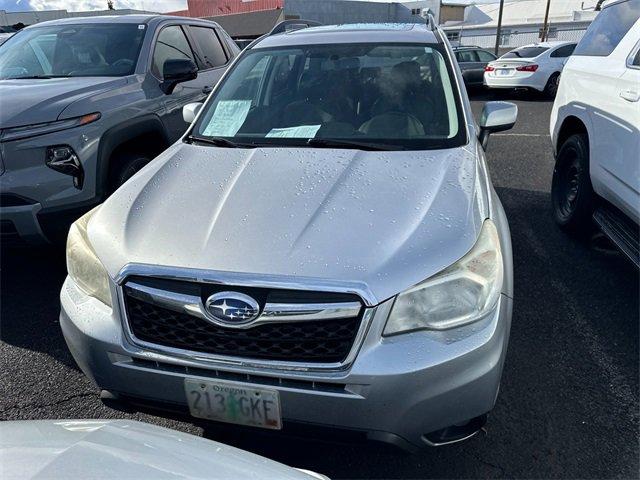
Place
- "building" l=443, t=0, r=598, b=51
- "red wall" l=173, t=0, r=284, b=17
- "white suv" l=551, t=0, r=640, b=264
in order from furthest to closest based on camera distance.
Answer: "red wall" l=173, t=0, r=284, b=17 < "building" l=443, t=0, r=598, b=51 < "white suv" l=551, t=0, r=640, b=264

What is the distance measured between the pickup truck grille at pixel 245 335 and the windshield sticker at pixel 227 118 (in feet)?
4.40

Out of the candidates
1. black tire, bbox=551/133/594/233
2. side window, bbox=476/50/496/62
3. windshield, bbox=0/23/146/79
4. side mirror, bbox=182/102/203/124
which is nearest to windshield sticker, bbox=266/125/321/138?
side mirror, bbox=182/102/203/124

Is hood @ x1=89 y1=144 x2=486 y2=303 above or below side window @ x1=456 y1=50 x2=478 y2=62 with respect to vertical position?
Result: above

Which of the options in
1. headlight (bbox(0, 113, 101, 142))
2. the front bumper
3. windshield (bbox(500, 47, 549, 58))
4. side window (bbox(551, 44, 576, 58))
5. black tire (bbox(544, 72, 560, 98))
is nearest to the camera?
the front bumper

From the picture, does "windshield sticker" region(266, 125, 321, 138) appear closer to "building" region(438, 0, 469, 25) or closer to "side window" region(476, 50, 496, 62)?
"side window" region(476, 50, 496, 62)

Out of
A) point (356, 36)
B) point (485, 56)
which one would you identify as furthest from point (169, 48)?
point (485, 56)

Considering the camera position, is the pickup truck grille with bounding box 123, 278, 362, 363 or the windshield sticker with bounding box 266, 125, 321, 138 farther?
the windshield sticker with bounding box 266, 125, 321, 138

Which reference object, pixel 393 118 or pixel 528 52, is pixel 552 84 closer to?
pixel 528 52

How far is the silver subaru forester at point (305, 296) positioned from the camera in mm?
1601

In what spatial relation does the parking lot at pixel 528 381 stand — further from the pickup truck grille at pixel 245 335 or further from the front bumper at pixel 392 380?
the pickup truck grille at pixel 245 335

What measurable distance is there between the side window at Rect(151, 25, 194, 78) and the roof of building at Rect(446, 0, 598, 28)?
1661 inches

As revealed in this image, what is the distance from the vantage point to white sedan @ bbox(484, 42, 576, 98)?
41.0 ft

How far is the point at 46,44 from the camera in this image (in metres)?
4.55

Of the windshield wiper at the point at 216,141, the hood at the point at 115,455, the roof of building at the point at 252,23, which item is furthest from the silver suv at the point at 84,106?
the roof of building at the point at 252,23
